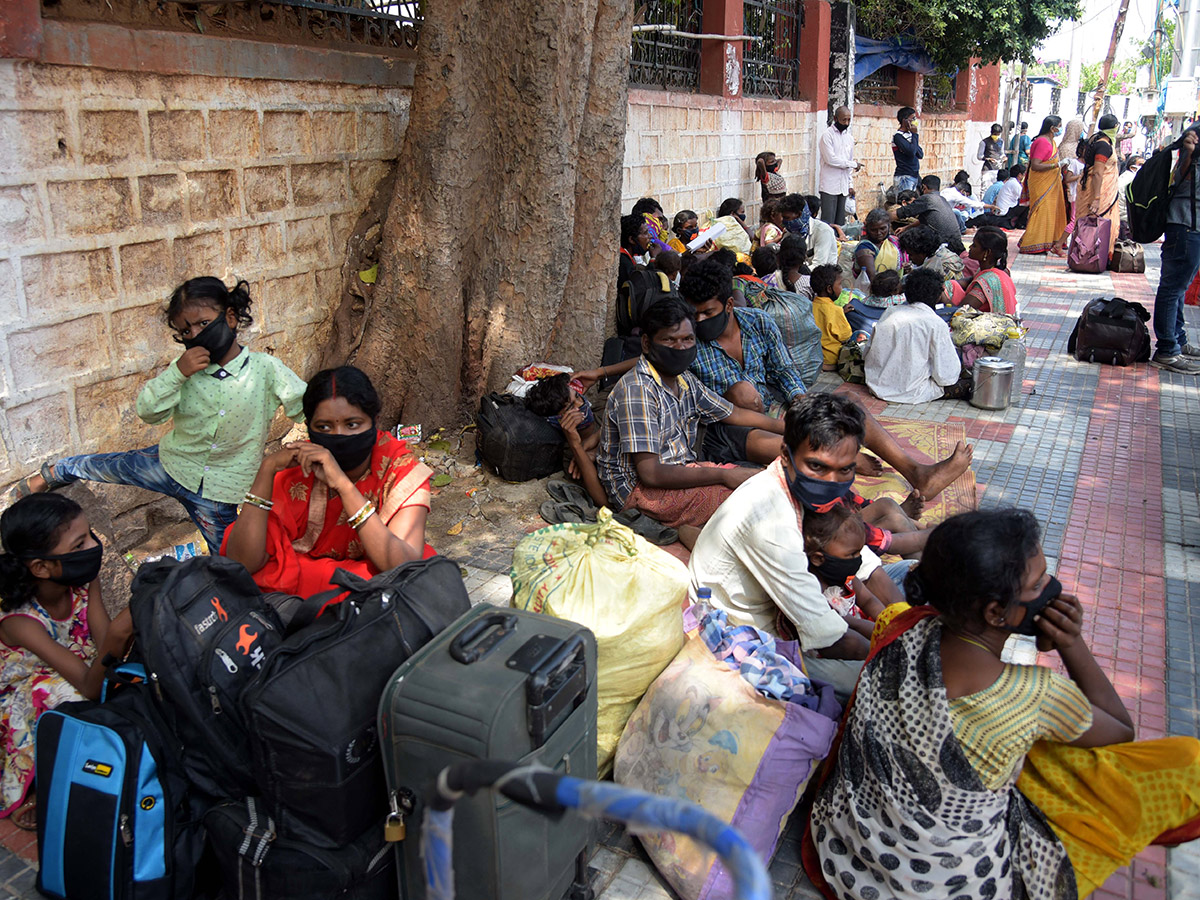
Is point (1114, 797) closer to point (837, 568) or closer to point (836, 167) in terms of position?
point (837, 568)

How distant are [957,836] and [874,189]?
17226mm

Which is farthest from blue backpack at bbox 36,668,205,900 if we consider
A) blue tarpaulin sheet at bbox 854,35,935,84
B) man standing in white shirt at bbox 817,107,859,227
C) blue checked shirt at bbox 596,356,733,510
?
blue tarpaulin sheet at bbox 854,35,935,84

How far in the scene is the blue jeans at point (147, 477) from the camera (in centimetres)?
383

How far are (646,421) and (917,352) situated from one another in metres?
3.34

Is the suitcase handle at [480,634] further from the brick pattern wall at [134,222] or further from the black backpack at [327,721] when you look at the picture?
the brick pattern wall at [134,222]

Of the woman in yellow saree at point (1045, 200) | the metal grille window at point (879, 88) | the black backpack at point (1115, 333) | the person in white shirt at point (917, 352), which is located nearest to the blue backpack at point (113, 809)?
the person in white shirt at point (917, 352)

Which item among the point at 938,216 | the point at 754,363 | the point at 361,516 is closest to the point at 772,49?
the point at 938,216

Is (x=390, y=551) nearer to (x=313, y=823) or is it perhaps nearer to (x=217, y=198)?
(x=313, y=823)

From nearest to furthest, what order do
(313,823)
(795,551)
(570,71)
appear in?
(313,823)
(795,551)
(570,71)

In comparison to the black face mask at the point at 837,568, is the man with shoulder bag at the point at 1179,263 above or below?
above

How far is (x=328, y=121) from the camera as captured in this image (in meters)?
5.53

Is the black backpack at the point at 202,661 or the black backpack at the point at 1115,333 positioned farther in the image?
the black backpack at the point at 1115,333

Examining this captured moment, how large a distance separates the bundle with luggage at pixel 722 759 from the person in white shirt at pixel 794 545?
13.2 inches

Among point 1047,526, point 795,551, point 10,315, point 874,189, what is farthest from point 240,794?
point 874,189
